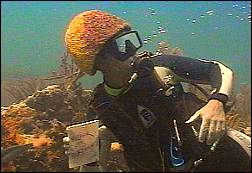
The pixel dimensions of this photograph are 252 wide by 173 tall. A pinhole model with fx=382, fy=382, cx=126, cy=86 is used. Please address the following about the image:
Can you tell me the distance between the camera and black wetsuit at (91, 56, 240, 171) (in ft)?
7.03

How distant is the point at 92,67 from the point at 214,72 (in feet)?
2.31

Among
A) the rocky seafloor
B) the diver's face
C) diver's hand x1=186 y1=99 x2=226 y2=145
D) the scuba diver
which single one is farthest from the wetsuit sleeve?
the rocky seafloor

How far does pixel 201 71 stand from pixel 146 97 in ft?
1.18

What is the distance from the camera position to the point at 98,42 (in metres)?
2.16

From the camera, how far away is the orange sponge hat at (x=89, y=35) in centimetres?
217

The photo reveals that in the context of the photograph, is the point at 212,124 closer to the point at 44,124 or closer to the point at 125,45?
the point at 125,45

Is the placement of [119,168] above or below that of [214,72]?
below

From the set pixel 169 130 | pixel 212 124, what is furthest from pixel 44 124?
pixel 212 124

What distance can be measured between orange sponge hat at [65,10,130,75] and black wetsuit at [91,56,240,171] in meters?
0.19

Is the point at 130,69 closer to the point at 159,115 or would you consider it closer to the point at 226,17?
the point at 159,115

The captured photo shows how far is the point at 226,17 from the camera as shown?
2151 inches

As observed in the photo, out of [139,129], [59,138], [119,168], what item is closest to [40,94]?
[59,138]

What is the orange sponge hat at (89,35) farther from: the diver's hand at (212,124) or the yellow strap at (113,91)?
the diver's hand at (212,124)

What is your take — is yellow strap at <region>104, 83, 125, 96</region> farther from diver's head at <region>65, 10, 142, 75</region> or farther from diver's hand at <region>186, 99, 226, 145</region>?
diver's hand at <region>186, 99, 226, 145</region>
